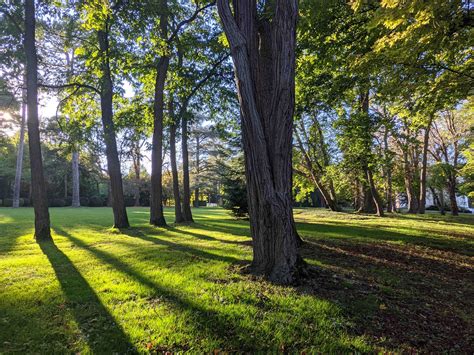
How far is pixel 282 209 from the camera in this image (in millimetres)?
3834

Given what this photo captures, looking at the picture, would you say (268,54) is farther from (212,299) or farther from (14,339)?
(14,339)

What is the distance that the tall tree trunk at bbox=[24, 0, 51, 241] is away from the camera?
26.6 ft

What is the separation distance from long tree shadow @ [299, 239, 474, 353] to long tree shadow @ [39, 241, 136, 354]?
7.48 feet

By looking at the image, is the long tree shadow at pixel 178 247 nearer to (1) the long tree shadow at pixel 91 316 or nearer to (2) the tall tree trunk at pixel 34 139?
(1) the long tree shadow at pixel 91 316

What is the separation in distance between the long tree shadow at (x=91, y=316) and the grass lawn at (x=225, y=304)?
0.04 feet

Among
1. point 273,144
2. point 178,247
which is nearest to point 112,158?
point 178,247

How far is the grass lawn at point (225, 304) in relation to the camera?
256 cm

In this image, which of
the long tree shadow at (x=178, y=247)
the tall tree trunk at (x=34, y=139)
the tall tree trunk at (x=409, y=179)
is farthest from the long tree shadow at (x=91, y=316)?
the tall tree trunk at (x=409, y=179)

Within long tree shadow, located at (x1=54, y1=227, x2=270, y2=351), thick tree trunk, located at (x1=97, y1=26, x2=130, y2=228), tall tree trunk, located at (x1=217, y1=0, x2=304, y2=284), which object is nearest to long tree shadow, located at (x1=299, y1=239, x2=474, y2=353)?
tall tree trunk, located at (x1=217, y1=0, x2=304, y2=284)

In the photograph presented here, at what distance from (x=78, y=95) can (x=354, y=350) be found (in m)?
12.3

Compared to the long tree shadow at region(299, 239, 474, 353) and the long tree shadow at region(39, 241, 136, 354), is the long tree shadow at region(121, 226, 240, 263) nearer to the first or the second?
the long tree shadow at region(299, 239, 474, 353)

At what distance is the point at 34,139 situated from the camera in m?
8.08

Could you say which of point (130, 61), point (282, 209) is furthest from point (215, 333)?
point (130, 61)

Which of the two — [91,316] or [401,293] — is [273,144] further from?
[91,316]
